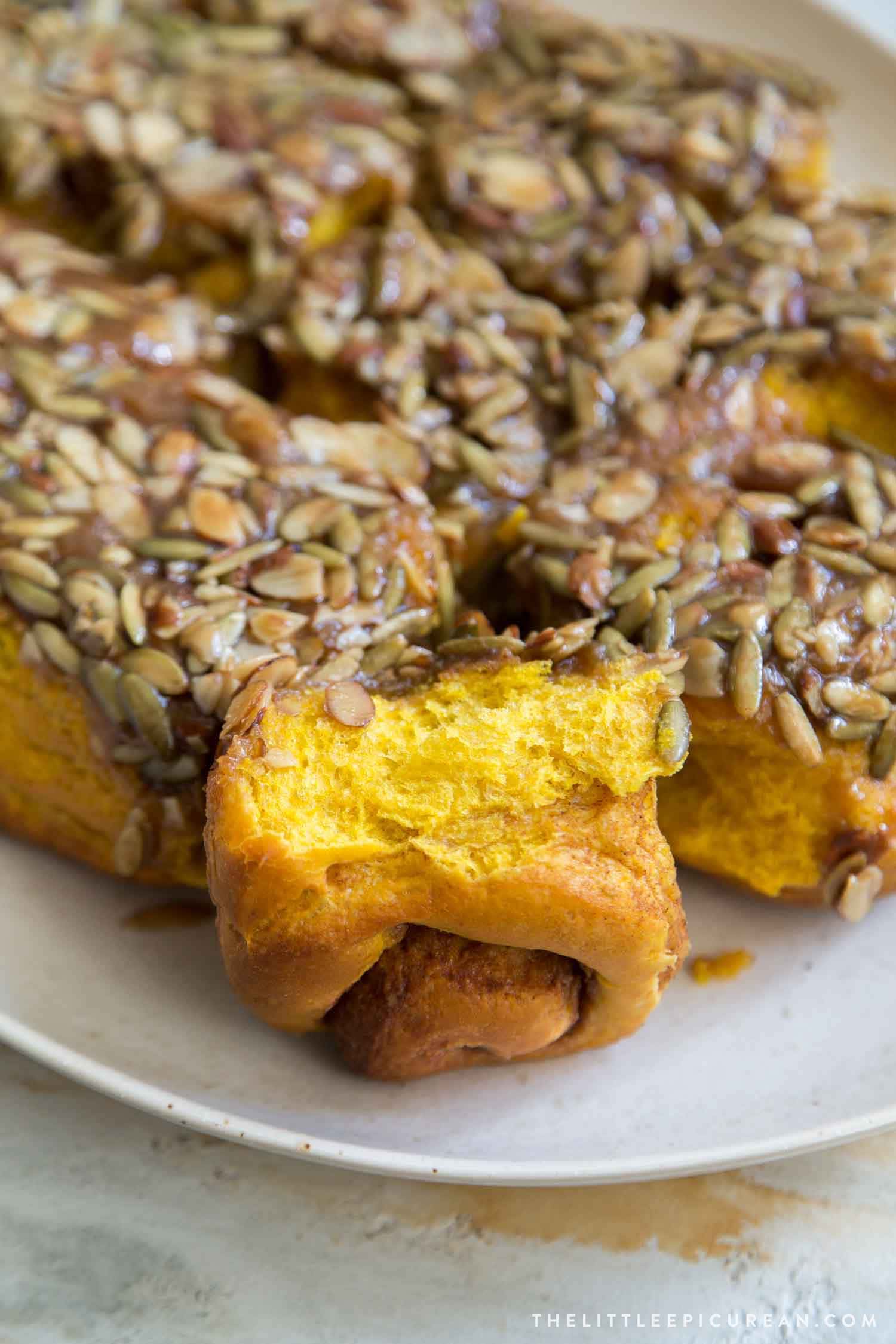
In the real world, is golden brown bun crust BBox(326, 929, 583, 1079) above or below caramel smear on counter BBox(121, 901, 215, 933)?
above

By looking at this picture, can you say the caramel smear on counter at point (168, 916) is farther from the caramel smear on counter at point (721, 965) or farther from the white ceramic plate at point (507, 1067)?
the caramel smear on counter at point (721, 965)

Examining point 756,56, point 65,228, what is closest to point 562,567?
point 65,228

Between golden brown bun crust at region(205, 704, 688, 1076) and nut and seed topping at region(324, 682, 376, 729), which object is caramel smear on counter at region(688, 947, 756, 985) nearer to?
golden brown bun crust at region(205, 704, 688, 1076)

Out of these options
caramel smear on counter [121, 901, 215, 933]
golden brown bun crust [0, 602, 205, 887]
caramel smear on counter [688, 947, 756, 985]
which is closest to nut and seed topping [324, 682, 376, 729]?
golden brown bun crust [0, 602, 205, 887]

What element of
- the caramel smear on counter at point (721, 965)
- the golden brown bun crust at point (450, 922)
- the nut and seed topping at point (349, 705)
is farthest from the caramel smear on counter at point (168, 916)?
the caramel smear on counter at point (721, 965)

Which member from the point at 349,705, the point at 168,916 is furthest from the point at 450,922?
the point at 168,916

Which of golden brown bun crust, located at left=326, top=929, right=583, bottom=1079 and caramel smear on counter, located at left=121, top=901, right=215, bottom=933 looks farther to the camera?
caramel smear on counter, located at left=121, top=901, right=215, bottom=933

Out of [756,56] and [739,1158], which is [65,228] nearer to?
[756,56]
